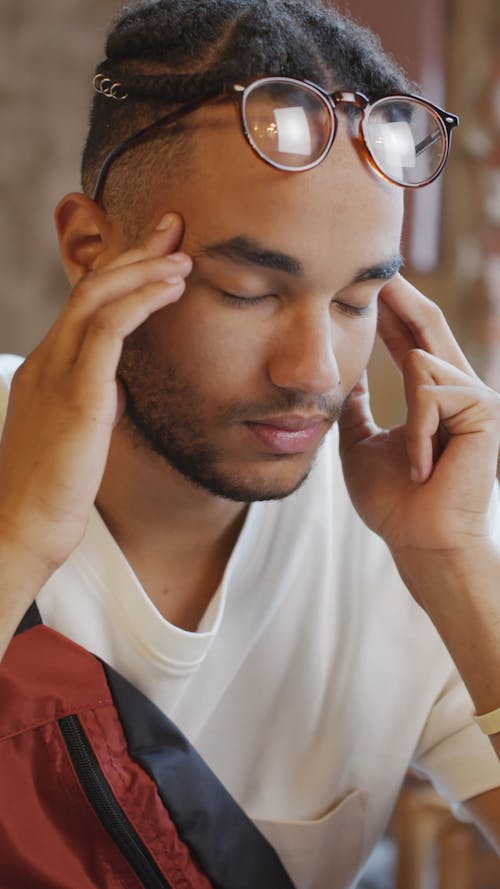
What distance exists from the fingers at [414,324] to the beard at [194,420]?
0.63ft

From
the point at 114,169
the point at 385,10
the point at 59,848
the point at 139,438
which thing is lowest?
the point at 59,848

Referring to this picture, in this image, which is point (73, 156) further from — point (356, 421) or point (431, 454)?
point (431, 454)

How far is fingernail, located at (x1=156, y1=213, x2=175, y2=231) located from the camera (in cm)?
105

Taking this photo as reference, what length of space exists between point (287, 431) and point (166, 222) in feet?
0.78

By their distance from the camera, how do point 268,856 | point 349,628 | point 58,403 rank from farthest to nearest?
point 349,628, point 268,856, point 58,403

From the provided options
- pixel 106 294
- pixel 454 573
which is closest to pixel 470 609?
pixel 454 573

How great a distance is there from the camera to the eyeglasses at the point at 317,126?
1020 mm

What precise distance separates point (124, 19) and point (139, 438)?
0.46m

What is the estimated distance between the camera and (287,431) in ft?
3.61

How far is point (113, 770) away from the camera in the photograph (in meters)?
1.02

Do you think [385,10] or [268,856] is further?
[385,10]

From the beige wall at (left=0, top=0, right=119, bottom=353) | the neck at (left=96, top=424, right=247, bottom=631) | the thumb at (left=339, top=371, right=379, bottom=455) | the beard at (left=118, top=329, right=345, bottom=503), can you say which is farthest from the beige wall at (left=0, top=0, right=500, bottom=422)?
the beard at (left=118, top=329, right=345, bottom=503)

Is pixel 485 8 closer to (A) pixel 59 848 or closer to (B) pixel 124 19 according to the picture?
(B) pixel 124 19

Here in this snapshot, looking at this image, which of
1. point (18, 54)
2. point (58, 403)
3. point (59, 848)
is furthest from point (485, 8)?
point (59, 848)
